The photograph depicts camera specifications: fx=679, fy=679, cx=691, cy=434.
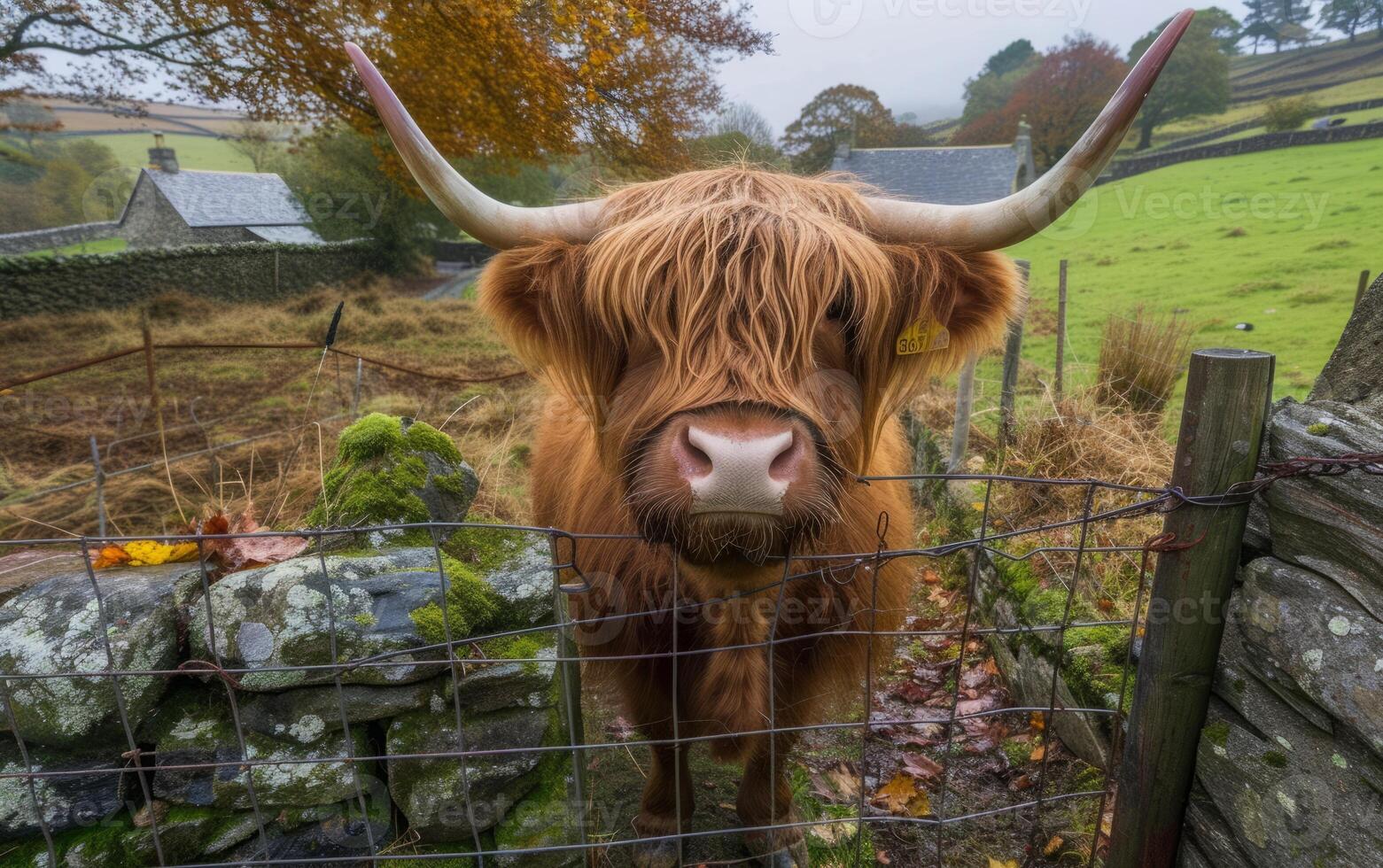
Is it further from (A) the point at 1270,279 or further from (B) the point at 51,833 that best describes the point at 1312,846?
(A) the point at 1270,279

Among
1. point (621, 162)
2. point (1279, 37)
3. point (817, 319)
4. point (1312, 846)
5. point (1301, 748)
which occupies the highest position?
point (1279, 37)

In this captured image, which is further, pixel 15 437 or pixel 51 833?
pixel 15 437

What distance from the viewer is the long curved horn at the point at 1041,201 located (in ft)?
4.33

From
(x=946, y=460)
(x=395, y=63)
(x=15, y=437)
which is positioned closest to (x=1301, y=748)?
(x=946, y=460)

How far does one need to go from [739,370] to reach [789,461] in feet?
0.87

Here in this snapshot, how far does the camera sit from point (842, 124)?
16.2m

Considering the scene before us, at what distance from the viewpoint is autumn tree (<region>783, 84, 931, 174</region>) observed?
51.4 ft

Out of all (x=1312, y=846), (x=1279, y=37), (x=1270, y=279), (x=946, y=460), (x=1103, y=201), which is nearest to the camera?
(x=1312, y=846)

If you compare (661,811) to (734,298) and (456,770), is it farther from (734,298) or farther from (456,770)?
(734,298)

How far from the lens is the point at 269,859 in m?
1.75

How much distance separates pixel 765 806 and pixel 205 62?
9.18 metres

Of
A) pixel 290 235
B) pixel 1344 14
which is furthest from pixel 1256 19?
pixel 290 235

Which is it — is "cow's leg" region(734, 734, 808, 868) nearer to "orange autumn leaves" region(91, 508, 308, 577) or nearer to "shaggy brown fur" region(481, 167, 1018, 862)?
"shaggy brown fur" region(481, 167, 1018, 862)

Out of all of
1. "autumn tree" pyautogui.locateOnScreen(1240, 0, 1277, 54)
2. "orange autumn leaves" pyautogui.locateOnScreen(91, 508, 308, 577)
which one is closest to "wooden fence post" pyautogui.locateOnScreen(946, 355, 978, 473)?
"orange autumn leaves" pyautogui.locateOnScreen(91, 508, 308, 577)
